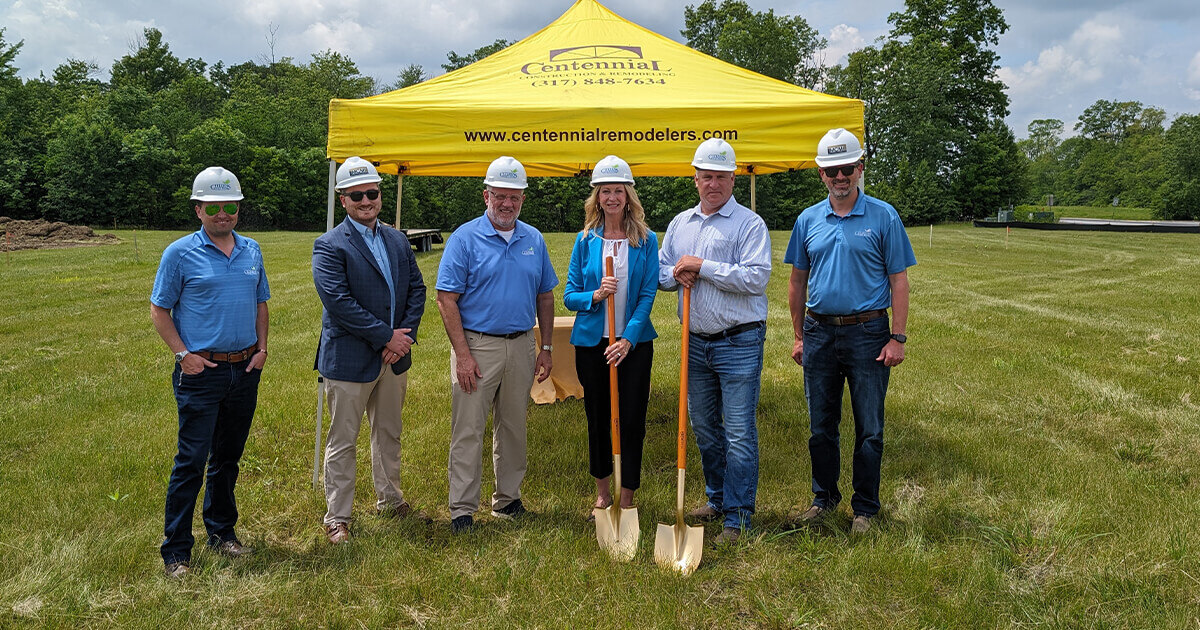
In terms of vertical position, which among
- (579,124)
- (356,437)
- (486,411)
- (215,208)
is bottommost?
(356,437)

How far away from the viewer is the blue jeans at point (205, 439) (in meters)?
3.71

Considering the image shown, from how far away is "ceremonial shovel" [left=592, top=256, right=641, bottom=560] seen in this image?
4121mm

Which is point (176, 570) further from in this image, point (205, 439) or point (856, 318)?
point (856, 318)

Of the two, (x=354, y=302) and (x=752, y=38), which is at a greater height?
(x=752, y=38)

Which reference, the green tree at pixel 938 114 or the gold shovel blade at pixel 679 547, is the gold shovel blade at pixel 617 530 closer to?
the gold shovel blade at pixel 679 547

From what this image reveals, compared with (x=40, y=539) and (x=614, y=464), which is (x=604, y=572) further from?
(x=40, y=539)

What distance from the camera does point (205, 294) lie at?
12.3ft

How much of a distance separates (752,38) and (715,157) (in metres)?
50.2

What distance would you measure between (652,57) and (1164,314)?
11.0 metres

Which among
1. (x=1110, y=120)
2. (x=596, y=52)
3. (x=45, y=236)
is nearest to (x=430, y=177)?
(x=45, y=236)

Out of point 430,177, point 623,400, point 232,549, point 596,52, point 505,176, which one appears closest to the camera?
point 232,549

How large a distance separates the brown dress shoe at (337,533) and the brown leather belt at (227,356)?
1121mm

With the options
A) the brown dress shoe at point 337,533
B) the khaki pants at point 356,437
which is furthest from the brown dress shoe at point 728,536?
the brown dress shoe at point 337,533

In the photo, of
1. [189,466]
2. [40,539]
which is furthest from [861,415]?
[40,539]
